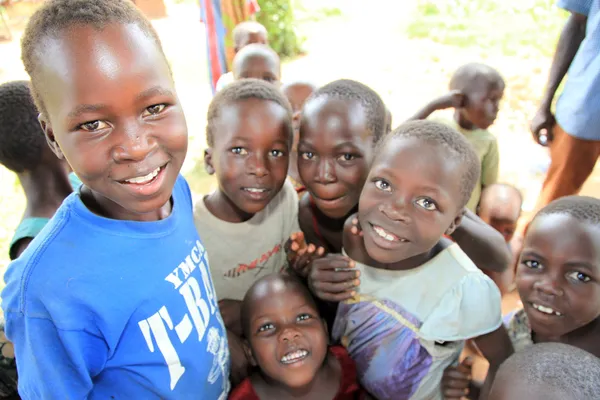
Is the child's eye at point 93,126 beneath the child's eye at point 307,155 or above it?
above

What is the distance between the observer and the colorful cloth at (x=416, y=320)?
52.4 inches

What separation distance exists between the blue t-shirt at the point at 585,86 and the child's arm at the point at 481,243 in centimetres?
99

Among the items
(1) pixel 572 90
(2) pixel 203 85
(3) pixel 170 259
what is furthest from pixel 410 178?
(2) pixel 203 85

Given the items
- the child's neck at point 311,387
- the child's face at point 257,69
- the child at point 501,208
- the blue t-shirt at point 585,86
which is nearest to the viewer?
the child's neck at point 311,387

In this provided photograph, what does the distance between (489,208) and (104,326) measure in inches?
84.9

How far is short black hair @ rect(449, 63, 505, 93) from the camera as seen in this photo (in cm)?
269

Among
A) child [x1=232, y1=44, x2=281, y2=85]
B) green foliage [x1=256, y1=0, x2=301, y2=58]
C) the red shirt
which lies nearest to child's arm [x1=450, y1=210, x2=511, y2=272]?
the red shirt

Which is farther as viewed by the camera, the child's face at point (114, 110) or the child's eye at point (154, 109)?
the child's eye at point (154, 109)

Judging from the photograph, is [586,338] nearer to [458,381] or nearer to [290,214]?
[458,381]

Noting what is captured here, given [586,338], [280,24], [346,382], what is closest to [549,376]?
[586,338]

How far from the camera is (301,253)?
162 cm

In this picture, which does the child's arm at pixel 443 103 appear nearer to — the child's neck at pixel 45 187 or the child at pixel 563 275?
the child at pixel 563 275

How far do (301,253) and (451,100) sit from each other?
1.65m

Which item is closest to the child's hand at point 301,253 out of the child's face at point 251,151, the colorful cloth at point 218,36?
the child's face at point 251,151
